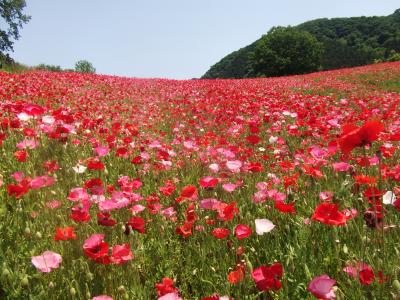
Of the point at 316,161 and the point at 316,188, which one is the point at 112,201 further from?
the point at 316,161

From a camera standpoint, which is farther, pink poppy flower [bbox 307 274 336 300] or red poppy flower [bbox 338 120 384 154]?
red poppy flower [bbox 338 120 384 154]

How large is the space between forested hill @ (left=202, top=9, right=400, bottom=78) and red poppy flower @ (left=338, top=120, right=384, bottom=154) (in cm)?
5791

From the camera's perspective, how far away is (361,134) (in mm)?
1760

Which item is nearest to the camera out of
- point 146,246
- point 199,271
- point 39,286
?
point 39,286

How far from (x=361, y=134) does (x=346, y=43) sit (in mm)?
86724

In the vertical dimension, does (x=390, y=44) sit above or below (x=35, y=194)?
above

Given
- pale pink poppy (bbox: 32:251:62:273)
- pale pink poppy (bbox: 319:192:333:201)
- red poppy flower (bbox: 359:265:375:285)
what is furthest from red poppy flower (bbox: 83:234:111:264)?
pale pink poppy (bbox: 319:192:333:201)

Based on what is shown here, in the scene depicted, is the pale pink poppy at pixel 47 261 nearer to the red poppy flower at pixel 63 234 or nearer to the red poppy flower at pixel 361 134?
the red poppy flower at pixel 63 234

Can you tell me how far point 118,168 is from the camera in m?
4.57

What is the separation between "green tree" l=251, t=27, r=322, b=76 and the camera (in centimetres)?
5434

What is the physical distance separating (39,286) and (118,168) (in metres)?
2.42

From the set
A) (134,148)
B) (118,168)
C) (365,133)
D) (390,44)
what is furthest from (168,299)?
(390,44)

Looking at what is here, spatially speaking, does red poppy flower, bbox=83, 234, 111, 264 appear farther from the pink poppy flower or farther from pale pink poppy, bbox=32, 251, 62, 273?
the pink poppy flower

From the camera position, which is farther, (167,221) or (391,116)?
(391,116)
